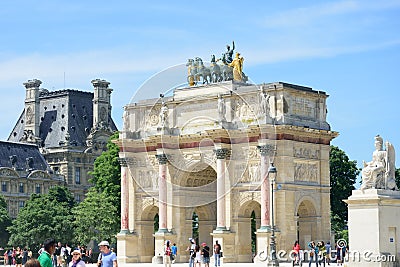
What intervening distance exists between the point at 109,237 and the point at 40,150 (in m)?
50.5

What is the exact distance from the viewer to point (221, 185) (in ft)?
196

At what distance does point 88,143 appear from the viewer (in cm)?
12656

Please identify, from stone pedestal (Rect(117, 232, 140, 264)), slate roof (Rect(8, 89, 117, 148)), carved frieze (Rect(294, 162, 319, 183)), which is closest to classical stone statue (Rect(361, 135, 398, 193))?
carved frieze (Rect(294, 162, 319, 183))

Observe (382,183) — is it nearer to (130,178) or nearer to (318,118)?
(318,118)

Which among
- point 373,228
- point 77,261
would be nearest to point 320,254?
point 373,228

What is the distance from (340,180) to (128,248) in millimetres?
20663

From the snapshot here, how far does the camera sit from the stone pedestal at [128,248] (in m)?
64.8

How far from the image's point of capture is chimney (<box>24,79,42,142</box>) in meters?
129

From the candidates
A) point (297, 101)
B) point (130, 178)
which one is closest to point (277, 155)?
point (297, 101)

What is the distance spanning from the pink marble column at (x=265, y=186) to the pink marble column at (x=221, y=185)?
2.77m

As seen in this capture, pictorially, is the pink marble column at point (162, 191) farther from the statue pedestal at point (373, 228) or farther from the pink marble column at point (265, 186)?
the statue pedestal at point (373, 228)

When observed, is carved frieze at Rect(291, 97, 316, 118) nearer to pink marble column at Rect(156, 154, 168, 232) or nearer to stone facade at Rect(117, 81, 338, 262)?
stone facade at Rect(117, 81, 338, 262)


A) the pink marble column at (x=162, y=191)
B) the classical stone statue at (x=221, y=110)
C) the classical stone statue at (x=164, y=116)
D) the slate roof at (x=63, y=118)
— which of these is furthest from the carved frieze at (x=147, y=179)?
the slate roof at (x=63, y=118)

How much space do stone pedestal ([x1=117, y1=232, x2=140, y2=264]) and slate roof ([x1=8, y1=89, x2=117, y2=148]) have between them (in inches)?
2422
